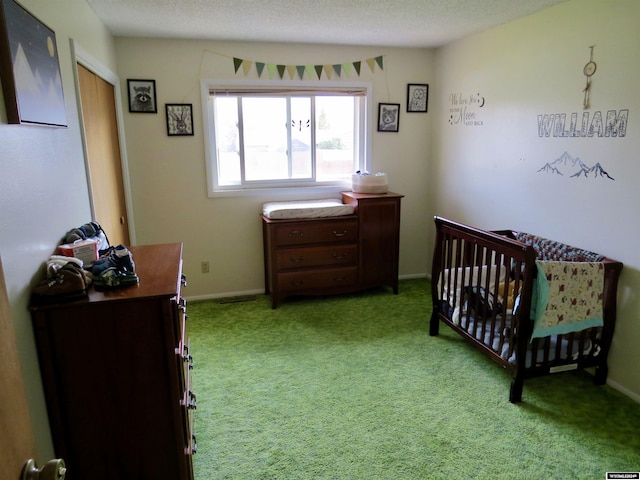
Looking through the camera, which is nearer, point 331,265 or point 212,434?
point 212,434

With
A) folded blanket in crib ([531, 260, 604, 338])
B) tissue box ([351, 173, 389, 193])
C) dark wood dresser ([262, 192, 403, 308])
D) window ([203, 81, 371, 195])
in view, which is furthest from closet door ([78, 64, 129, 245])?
folded blanket in crib ([531, 260, 604, 338])

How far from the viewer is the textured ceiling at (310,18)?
8.78ft

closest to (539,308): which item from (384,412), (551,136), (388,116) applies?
→ (384,412)

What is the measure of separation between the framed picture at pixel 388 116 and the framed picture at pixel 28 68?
9.18 feet

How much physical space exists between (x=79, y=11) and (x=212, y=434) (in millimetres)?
2379

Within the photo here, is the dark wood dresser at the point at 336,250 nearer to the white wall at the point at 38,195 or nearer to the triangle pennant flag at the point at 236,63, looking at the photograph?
the triangle pennant flag at the point at 236,63

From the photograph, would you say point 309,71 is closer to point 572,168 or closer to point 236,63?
point 236,63

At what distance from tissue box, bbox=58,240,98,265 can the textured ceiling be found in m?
1.64

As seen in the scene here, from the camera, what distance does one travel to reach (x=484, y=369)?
2.71 m

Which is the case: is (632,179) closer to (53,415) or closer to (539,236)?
(539,236)

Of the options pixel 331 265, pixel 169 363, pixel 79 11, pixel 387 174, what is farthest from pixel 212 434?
pixel 387 174

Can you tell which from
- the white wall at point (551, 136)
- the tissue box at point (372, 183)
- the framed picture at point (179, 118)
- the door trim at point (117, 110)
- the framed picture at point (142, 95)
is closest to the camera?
the door trim at point (117, 110)

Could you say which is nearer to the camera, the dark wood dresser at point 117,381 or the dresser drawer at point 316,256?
the dark wood dresser at point 117,381

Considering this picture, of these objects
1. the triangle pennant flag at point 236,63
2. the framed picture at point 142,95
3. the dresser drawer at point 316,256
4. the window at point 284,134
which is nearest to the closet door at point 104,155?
the framed picture at point 142,95
